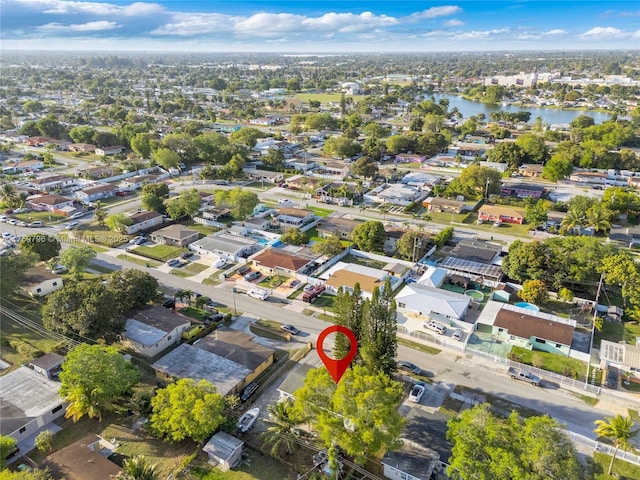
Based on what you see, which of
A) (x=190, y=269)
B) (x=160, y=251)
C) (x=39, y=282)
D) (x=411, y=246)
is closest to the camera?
(x=39, y=282)

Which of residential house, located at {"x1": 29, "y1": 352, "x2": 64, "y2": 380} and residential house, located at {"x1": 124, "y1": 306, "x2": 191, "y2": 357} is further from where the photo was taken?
residential house, located at {"x1": 124, "y1": 306, "x2": 191, "y2": 357}

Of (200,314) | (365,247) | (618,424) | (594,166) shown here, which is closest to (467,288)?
(365,247)

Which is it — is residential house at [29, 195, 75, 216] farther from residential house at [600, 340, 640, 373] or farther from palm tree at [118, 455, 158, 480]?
residential house at [600, 340, 640, 373]

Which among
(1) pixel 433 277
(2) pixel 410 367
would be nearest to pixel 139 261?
(1) pixel 433 277

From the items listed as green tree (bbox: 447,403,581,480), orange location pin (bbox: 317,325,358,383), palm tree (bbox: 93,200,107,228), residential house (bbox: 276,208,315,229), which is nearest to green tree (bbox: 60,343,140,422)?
orange location pin (bbox: 317,325,358,383)

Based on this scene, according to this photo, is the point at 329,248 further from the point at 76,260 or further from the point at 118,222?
the point at 118,222

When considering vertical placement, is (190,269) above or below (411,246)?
below
